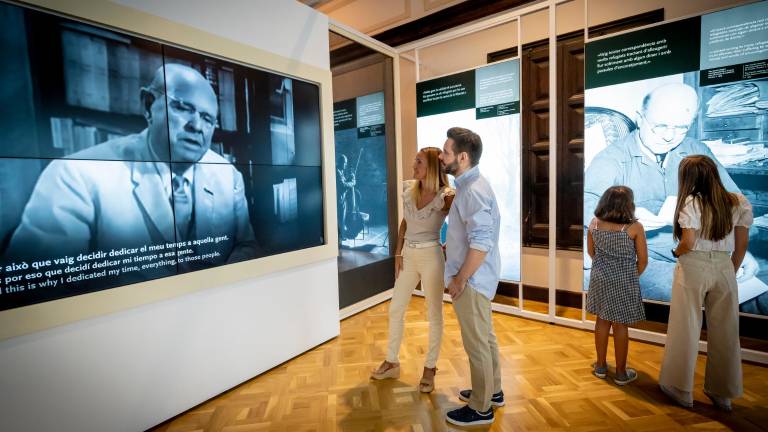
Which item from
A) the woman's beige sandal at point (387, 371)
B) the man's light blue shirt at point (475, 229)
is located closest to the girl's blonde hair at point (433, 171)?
the man's light blue shirt at point (475, 229)

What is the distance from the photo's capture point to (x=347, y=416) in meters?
2.57

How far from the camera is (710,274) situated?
244 cm

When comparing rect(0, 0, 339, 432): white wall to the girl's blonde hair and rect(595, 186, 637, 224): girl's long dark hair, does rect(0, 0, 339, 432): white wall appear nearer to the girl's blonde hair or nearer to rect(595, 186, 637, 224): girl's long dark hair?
the girl's blonde hair

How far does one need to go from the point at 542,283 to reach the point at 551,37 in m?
2.74

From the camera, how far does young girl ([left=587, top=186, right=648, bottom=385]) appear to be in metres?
2.76

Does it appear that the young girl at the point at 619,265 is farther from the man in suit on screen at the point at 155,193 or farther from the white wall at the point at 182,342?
the man in suit on screen at the point at 155,193

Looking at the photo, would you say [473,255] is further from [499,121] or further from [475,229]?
[499,121]

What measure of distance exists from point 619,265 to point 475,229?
141 centimetres

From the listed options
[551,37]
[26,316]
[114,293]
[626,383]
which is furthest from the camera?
[551,37]

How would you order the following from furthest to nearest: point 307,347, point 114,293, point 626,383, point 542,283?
1. point 542,283
2. point 307,347
3. point 626,383
4. point 114,293

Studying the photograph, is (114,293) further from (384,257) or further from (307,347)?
(384,257)

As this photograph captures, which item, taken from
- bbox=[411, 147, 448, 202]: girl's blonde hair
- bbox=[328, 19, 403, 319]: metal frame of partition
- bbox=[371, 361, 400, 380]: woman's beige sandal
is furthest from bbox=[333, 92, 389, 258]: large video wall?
bbox=[411, 147, 448, 202]: girl's blonde hair

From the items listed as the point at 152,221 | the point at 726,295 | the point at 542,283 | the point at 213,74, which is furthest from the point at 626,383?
the point at 213,74

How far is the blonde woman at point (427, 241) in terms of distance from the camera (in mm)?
2670
